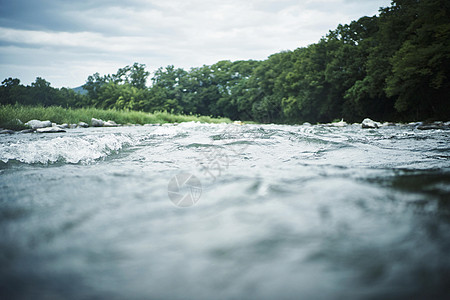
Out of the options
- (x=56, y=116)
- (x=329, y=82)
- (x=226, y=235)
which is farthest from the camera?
(x=329, y=82)

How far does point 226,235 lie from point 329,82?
27.5 m

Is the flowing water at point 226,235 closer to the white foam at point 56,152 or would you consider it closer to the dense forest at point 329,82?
the white foam at point 56,152

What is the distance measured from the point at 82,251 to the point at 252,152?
8.63 ft

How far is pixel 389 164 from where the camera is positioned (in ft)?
8.44

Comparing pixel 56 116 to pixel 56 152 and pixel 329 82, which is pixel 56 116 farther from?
pixel 329 82

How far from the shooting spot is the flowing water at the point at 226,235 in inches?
32.6

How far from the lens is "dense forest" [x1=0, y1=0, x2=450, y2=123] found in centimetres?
1444

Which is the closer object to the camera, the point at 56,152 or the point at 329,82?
the point at 56,152

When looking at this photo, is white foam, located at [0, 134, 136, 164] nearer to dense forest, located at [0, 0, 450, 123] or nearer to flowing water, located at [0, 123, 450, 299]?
flowing water, located at [0, 123, 450, 299]

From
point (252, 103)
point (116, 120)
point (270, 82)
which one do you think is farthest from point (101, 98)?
point (116, 120)

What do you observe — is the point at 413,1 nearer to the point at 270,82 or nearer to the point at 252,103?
the point at 270,82

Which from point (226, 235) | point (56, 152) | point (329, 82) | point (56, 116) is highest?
point (329, 82)

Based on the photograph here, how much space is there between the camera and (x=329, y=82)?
2584cm

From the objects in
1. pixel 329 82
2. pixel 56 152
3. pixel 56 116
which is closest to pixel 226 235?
pixel 56 152
